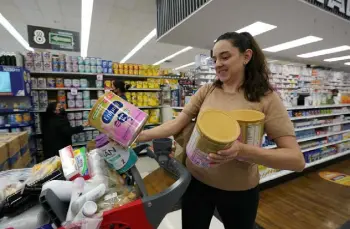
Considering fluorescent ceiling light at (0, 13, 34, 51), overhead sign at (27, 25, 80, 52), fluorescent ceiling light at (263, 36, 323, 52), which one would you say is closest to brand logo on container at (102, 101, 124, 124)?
fluorescent ceiling light at (263, 36, 323, 52)

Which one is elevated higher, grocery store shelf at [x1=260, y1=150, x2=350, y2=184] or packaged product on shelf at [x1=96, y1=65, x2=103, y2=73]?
packaged product on shelf at [x1=96, y1=65, x2=103, y2=73]

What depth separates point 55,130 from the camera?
326 cm

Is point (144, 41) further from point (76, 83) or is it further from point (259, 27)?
point (259, 27)

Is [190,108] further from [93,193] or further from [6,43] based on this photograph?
[6,43]

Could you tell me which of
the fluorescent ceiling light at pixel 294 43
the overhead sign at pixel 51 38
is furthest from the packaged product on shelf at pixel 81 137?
the fluorescent ceiling light at pixel 294 43

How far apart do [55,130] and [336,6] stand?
497 cm

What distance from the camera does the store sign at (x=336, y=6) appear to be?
2810 millimetres

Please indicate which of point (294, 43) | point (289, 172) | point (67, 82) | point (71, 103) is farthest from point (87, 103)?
point (294, 43)

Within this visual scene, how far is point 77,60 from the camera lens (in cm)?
417

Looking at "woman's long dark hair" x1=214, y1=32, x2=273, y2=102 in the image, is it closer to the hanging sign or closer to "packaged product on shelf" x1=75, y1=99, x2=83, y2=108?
"packaged product on shelf" x1=75, y1=99, x2=83, y2=108

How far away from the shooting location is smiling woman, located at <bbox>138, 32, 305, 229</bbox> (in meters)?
0.88

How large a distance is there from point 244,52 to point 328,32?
4.18 metres

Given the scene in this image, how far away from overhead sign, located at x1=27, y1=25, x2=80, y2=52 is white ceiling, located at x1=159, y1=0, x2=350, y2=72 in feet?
7.97

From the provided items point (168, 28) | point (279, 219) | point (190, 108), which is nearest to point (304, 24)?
point (168, 28)
